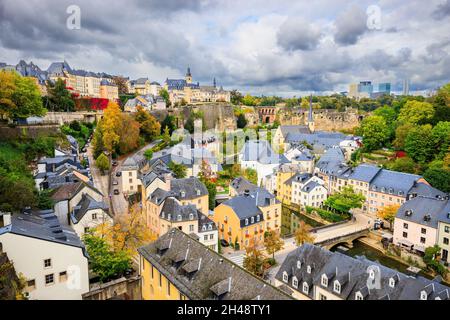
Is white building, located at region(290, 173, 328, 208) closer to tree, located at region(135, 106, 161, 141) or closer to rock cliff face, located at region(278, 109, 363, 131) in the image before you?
tree, located at region(135, 106, 161, 141)

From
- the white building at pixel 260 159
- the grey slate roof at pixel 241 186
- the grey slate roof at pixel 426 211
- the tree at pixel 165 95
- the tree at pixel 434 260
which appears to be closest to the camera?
the tree at pixel 434 260

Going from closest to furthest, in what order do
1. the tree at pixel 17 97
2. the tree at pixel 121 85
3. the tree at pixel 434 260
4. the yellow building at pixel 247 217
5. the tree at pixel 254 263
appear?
1. the tree at pixel 254 263
2. the tree at pixel 434 260
3. the yellow building at pixel 247 217
4. the tree at pixel 17 97
5. the tree at pixel 121 85

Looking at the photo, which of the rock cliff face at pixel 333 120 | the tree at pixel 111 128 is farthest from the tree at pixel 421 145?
the rock cliff face at pixel 333 120

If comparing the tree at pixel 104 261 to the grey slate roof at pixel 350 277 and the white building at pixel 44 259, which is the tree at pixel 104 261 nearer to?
the white building at pixel 44 259

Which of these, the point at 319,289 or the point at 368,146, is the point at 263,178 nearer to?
the point at 368,146

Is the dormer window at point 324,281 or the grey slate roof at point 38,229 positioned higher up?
the grey slate roof at point 38,229

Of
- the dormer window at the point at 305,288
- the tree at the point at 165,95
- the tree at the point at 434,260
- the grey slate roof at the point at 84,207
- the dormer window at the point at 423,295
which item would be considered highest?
the tree at the point at 165,95

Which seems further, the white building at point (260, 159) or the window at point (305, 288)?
the white building at point (260, 159)
